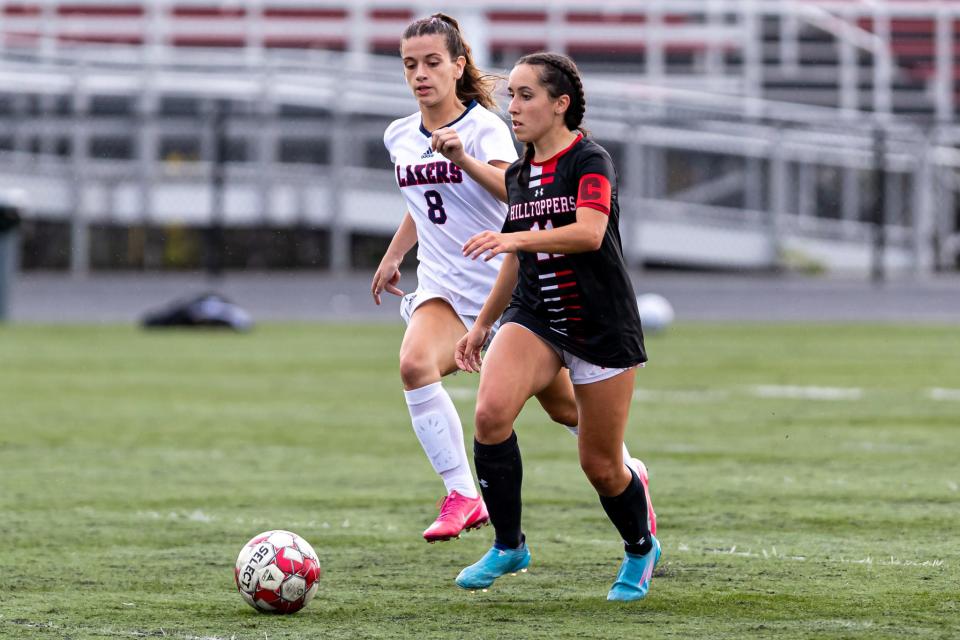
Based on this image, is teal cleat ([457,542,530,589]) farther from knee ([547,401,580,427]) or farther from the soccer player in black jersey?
knee ([547,401,580,427])

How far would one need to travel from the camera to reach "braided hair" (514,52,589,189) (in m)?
5.58

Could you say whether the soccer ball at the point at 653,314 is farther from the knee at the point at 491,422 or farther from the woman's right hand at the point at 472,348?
the knee at the point at 491,422

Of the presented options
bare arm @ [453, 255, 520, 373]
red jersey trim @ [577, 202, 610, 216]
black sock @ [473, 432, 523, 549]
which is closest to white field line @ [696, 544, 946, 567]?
black sock @ [473, 432, 523, 549]

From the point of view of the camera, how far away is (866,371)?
16.0m

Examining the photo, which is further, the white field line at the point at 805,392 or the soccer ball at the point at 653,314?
the soccer ball at the point at 653,314

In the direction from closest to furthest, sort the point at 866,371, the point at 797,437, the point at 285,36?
the point at 797,437 < the point at 866,371 < the point at 285,36

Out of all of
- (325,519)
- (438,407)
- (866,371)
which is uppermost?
(438,407)

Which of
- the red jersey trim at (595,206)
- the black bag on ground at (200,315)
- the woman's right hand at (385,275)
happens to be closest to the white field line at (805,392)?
the woman's right hand at (385,275)

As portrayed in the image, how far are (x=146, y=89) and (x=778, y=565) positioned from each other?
26406mm

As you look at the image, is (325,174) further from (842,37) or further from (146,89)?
(842,37)

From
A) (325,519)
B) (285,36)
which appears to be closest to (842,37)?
(285,36)

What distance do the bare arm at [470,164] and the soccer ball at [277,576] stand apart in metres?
1.48

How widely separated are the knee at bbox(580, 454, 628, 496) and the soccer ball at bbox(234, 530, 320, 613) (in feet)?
3.20

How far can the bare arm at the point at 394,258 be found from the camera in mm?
6906
